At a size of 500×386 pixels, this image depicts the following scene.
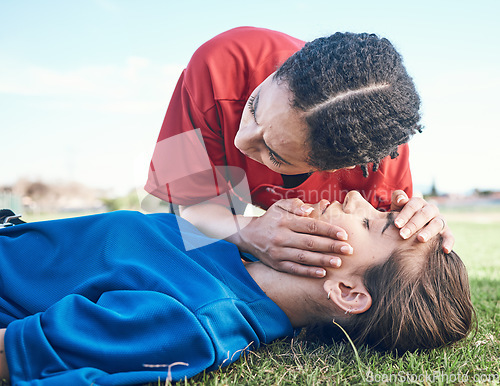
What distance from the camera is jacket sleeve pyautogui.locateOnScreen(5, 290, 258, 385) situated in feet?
4.18

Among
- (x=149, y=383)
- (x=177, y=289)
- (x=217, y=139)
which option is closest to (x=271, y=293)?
(x=177, y=289)

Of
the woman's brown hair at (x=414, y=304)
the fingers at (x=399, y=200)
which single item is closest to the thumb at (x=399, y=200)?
the fingers at (x=399, y=200)

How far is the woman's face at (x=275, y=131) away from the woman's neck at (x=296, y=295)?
42 centimetres

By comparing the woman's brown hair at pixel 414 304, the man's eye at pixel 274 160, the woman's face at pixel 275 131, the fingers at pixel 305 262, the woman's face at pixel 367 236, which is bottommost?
the woman's brown hair at pixel 414 304

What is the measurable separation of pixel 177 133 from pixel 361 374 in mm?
1398

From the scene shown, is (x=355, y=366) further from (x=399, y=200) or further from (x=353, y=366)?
(x=399, y=200)

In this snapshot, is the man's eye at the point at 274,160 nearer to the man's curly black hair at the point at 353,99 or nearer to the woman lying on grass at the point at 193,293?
the man's curly black hair at the point at 353,99

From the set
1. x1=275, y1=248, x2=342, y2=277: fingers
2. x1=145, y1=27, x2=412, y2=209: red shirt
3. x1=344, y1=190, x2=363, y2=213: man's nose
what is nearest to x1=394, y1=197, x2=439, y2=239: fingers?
x1=344, y1=190, x2=363, y2=213: man's nose

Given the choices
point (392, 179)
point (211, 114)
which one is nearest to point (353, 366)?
point (392, 179)

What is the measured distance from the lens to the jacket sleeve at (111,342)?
1274 millimetres

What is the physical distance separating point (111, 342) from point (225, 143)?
1.15 meters

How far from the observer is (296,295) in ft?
5.67

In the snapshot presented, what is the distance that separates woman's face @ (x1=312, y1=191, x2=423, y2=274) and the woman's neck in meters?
0.15

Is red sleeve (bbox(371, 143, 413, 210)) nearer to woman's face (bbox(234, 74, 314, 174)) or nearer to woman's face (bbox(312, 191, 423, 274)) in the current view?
woman's face (bbox(312, 191, 423, 274))
